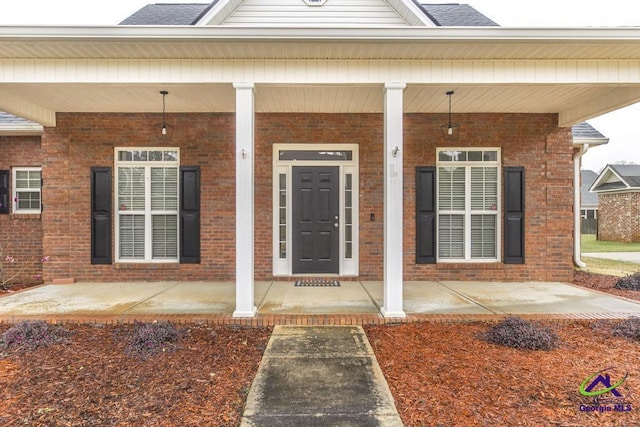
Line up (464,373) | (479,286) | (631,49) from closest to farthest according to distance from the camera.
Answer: (464,373)
(631,49)
(479,286)

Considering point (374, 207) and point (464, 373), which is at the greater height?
point (374, 207)

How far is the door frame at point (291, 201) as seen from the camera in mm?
6039

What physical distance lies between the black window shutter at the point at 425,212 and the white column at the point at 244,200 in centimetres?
308

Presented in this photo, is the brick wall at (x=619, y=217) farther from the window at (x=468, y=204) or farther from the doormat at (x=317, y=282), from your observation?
the doormat at (x=317, y=282)

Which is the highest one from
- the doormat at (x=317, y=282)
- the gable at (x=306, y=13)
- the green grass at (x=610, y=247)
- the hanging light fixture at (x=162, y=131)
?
the gable at (x=306, y=13)

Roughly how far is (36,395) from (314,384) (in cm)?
190

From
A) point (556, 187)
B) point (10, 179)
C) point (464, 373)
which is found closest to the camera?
point (464, 373)

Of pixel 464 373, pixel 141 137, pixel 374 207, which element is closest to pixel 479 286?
pixel 374 207

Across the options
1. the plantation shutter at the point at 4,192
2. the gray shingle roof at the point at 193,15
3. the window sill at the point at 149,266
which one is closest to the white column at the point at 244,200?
the window sill at the point at 149,266

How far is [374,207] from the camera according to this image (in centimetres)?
602

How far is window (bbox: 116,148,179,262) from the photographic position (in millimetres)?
6082

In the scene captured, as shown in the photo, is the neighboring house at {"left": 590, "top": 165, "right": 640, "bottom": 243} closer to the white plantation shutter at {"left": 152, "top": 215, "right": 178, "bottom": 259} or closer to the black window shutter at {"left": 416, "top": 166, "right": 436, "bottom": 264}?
the black window shutter at {"left": 416, "top": 166, "right": 436, "bottom": 264}

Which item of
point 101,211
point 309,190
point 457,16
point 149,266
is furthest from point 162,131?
point 457,16

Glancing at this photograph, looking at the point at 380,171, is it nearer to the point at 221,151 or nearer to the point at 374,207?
the point at 374,207
